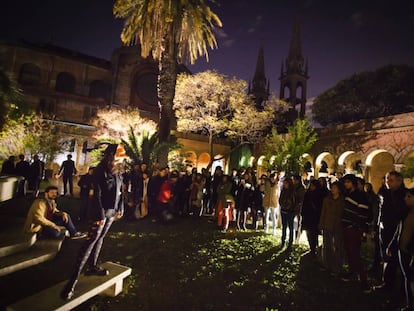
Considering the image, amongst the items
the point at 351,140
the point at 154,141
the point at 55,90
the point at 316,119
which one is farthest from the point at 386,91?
the point at 55,90

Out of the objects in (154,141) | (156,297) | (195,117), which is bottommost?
(156,297)

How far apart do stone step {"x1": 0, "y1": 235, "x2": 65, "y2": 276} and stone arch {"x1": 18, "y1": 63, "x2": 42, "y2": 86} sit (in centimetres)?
3053

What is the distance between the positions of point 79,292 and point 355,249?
4655mm

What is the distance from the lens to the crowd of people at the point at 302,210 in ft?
12.4

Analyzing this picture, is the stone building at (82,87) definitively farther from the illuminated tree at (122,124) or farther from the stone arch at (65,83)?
the illuminated tree at (122,124)

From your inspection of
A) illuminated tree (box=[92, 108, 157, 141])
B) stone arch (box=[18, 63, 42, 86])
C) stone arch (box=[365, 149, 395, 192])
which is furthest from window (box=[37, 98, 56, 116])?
stone arch (box=[365, 149, 395, 192])

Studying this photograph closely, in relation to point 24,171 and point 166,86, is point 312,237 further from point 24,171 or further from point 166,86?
point 24,171

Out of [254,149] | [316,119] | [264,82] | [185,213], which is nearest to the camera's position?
[185,213]

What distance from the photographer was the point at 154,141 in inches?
482

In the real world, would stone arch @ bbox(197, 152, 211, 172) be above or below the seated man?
above

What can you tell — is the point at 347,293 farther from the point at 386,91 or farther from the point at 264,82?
the point at 264,82

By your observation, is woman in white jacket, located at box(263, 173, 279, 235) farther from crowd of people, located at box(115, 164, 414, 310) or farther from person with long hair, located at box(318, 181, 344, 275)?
person with long hair, located at box(318, 181, 344, 275)

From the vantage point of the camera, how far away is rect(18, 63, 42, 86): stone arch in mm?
28172

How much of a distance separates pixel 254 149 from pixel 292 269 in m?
21.1
